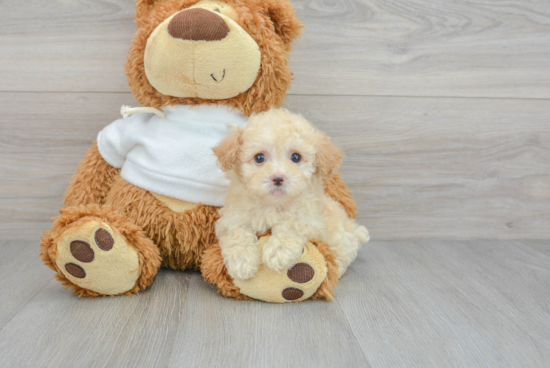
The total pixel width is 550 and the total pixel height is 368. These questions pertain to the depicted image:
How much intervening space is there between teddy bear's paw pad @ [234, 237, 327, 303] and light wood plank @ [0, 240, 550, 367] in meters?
0.02

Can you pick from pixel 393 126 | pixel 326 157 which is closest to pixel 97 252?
pixel 326 157

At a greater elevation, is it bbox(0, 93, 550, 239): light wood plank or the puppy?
the puppy

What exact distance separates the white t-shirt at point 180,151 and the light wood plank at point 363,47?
273mm

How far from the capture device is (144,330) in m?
0.73

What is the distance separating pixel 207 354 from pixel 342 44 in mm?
845

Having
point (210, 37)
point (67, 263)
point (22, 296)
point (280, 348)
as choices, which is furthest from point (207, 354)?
point (210, 37)

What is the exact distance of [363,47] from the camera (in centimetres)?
120

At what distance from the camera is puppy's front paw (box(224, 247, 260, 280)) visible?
799 mm

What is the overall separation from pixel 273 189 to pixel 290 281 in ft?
0.56

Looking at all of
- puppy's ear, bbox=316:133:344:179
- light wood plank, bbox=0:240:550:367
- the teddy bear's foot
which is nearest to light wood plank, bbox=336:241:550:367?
light wood plank, bbox=0:240:550:367

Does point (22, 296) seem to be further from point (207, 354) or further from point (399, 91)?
point (399, 91)

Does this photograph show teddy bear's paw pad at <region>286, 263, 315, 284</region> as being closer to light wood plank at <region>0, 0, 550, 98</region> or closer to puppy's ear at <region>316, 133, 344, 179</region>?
puppy's ear at <region>316, 133, 344, 179</region>

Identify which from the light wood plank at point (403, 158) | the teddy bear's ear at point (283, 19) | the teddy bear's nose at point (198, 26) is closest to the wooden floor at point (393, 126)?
the light wood plank at point (403, 158)

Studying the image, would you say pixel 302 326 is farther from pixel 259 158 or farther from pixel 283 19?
pixel 283 19
